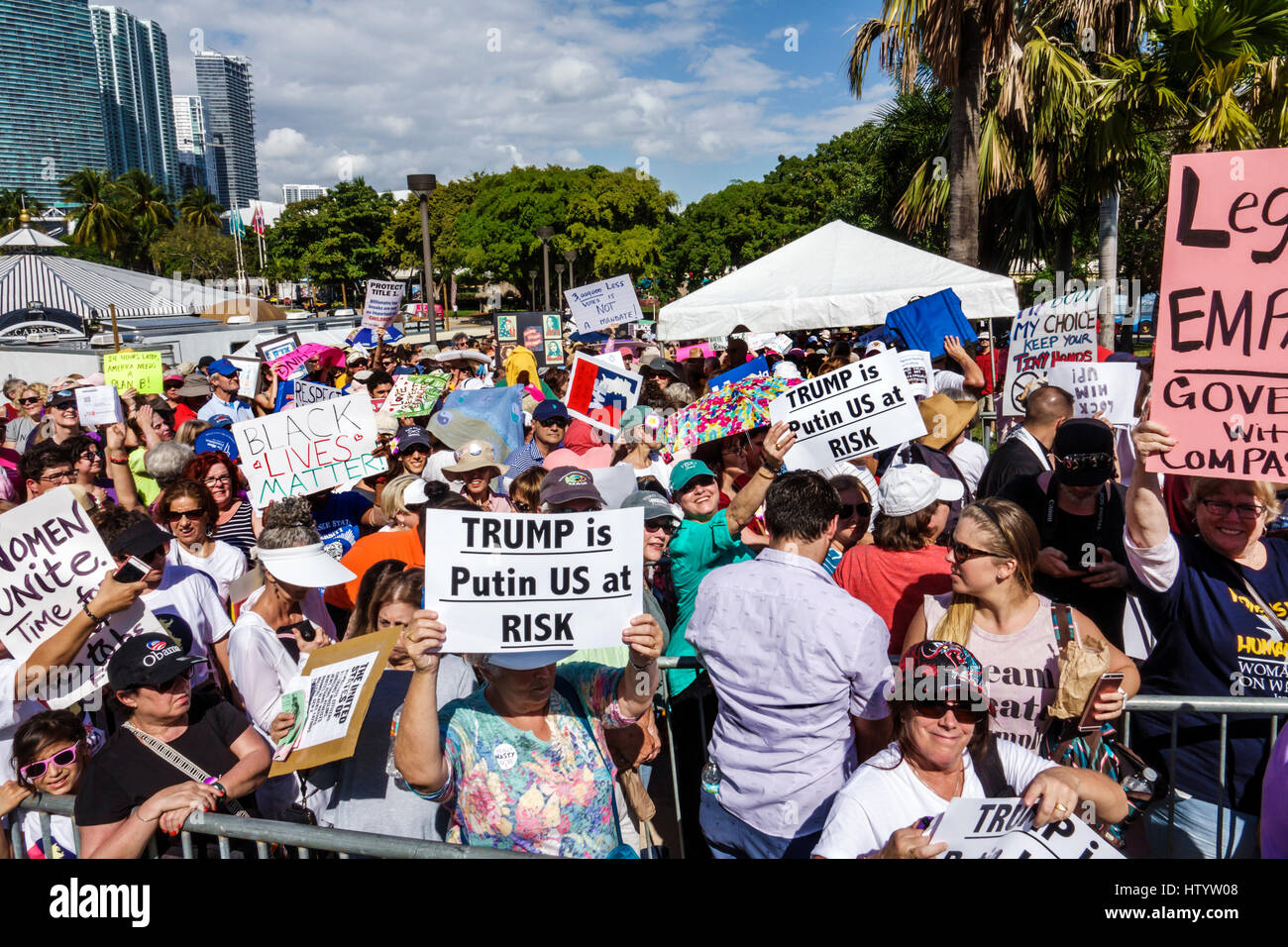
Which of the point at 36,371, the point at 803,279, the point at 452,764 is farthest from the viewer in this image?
the point at 36,371

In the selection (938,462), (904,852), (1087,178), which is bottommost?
(904,852)

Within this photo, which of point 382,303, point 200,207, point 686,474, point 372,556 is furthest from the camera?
point 200,207

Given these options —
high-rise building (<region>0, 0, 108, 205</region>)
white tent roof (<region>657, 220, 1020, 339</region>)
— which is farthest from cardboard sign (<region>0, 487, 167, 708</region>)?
high-rise building (<region>0, 0, 108, 205</region>)

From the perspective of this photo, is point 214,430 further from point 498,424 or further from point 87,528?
point 87,528

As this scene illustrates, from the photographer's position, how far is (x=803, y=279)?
405 inches

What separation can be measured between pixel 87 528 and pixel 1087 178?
14957 mm

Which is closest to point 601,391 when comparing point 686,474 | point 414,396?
point 414,396

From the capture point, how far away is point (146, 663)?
109 inches

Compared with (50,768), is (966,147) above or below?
above

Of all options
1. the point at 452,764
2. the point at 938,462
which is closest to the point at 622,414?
the point at 938,462

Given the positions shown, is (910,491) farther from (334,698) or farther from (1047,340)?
(1047,340)

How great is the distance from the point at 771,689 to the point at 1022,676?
793 millimetres

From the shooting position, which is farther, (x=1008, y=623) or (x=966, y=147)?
(x=966, y=147)

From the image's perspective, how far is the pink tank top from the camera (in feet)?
8.98
